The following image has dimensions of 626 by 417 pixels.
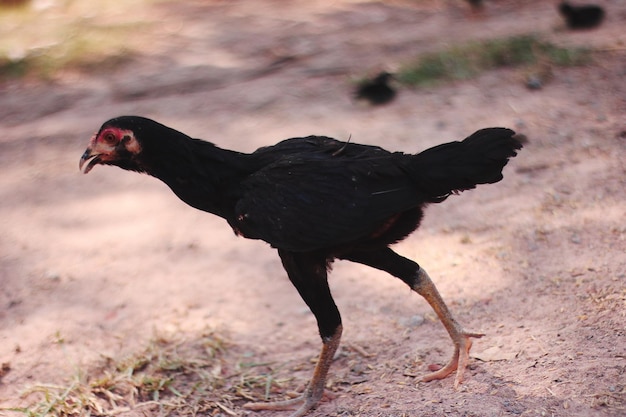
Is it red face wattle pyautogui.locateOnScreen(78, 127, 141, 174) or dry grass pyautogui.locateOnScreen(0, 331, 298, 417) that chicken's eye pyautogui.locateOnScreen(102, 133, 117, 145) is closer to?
red face wattle pyautogui.locateOnScreen(78, 127, 141, 174)

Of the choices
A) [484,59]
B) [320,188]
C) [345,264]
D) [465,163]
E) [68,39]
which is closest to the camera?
[465,163]

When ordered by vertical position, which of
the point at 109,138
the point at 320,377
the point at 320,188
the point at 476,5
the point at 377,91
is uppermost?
the point at 109,138

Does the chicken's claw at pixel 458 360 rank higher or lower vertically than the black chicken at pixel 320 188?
lower

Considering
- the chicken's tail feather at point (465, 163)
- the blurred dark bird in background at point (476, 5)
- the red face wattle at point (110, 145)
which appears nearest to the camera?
the chicken's tail feather at point (465, 163)

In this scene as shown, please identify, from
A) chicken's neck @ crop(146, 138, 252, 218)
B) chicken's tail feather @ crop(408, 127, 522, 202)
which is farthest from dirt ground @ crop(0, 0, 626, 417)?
chicken's neck @ crop(146, 138, 252, 218)

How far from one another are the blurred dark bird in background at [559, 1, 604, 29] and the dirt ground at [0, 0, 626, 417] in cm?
17

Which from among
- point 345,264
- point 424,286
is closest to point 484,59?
point 345,264

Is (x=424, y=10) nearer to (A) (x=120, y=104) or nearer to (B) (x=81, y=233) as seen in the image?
(A) (x=120, y=104)

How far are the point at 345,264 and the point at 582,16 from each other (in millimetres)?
4431

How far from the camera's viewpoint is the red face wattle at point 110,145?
10.9 feet

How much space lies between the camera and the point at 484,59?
724cm

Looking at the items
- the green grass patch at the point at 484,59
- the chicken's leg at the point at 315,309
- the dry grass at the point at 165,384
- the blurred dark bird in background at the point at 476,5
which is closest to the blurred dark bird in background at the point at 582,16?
the green grass patch at the point at 484,59

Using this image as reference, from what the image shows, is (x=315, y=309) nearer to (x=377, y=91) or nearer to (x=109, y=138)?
(x=109, y=138)

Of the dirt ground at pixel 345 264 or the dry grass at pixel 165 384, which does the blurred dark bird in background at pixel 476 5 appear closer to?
the dirt ground at pixel 345 264
